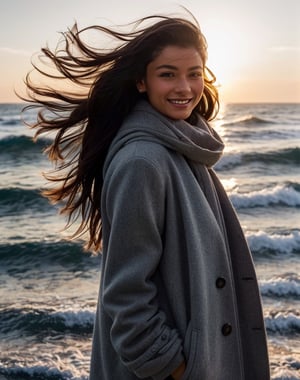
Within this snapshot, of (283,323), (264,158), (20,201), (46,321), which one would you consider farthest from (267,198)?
(46,321)

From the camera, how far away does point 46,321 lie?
5855mm

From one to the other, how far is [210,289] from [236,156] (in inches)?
632

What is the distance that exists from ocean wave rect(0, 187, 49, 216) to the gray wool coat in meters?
9.29

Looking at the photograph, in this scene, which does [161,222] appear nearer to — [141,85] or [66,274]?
[141,85]

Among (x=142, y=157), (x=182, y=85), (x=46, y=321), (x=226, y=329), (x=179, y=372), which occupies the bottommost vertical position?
(x=179, y=372)

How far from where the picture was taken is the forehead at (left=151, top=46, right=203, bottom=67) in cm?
208

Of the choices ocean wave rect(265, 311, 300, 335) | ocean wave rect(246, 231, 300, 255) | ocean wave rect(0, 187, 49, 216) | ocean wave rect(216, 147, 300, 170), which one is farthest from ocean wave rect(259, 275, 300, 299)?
ocean wave rect(216, 147, 300, 170)

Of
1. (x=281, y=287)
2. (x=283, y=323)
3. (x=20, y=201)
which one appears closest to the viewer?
(x=283, y=323)

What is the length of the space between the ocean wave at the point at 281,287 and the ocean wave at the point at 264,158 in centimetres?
966

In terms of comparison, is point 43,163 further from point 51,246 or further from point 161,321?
point 161,321

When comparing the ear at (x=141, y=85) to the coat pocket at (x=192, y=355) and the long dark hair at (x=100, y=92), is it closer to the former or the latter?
the long dark hair at (x=100, y=92)

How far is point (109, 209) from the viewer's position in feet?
6.72

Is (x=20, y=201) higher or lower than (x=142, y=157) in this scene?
higher

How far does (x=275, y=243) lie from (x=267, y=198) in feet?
11.9
